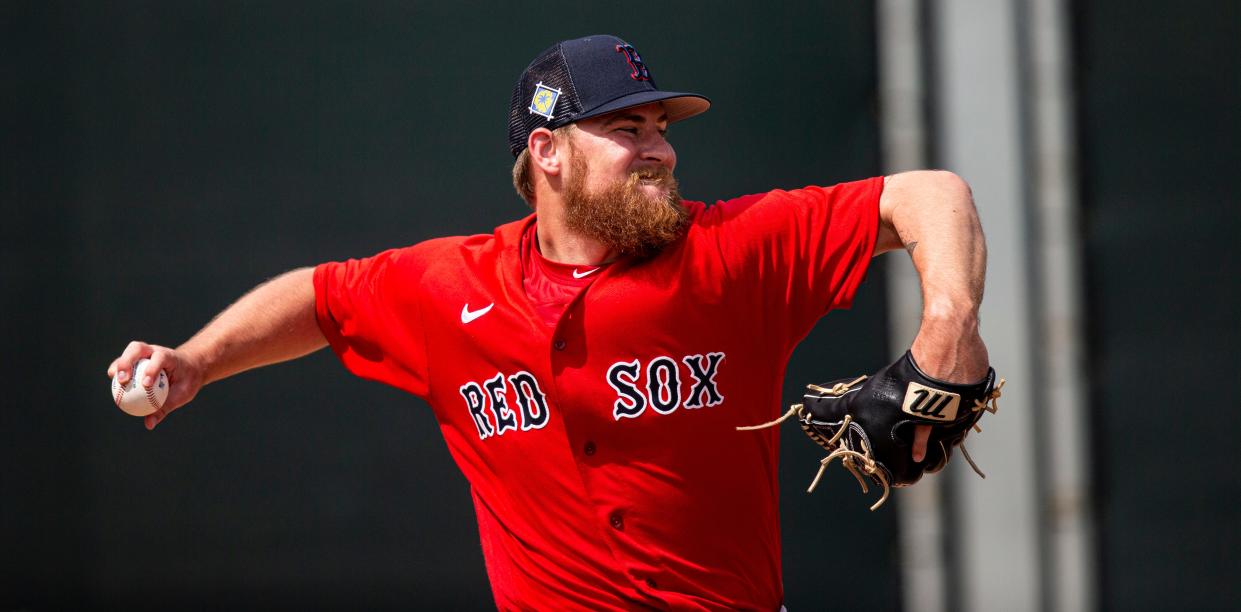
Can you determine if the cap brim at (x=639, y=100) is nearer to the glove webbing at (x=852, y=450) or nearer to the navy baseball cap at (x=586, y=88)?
the navy baseball cap at (x=586, y=88)

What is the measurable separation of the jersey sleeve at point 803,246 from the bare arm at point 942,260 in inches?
1.7

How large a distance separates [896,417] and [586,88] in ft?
3.37

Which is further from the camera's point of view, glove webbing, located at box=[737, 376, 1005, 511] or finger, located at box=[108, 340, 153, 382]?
finger, located at box=[108, 340, 153, 382]

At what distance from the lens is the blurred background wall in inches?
169

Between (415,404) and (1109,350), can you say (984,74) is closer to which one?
(1109,350)

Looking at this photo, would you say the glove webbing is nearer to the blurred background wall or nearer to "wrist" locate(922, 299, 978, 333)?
"wrist" locate(922, 299, 978, 333)

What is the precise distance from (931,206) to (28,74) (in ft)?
11.8

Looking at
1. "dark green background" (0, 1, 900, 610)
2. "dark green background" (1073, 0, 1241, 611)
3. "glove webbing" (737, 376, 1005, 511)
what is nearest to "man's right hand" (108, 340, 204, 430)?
"glove webbing" (737, 376, 1005, 511)

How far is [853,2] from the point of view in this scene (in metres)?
4.42

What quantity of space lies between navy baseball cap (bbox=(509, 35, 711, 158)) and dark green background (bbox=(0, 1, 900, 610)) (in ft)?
5.37

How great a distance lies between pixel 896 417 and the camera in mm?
2150

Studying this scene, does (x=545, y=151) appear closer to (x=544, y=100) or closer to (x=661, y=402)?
(x=544, y=100)

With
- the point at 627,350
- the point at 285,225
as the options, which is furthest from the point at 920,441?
the point at 285,225

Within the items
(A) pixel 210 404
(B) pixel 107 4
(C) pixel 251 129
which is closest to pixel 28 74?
(B) pixel 107 4
